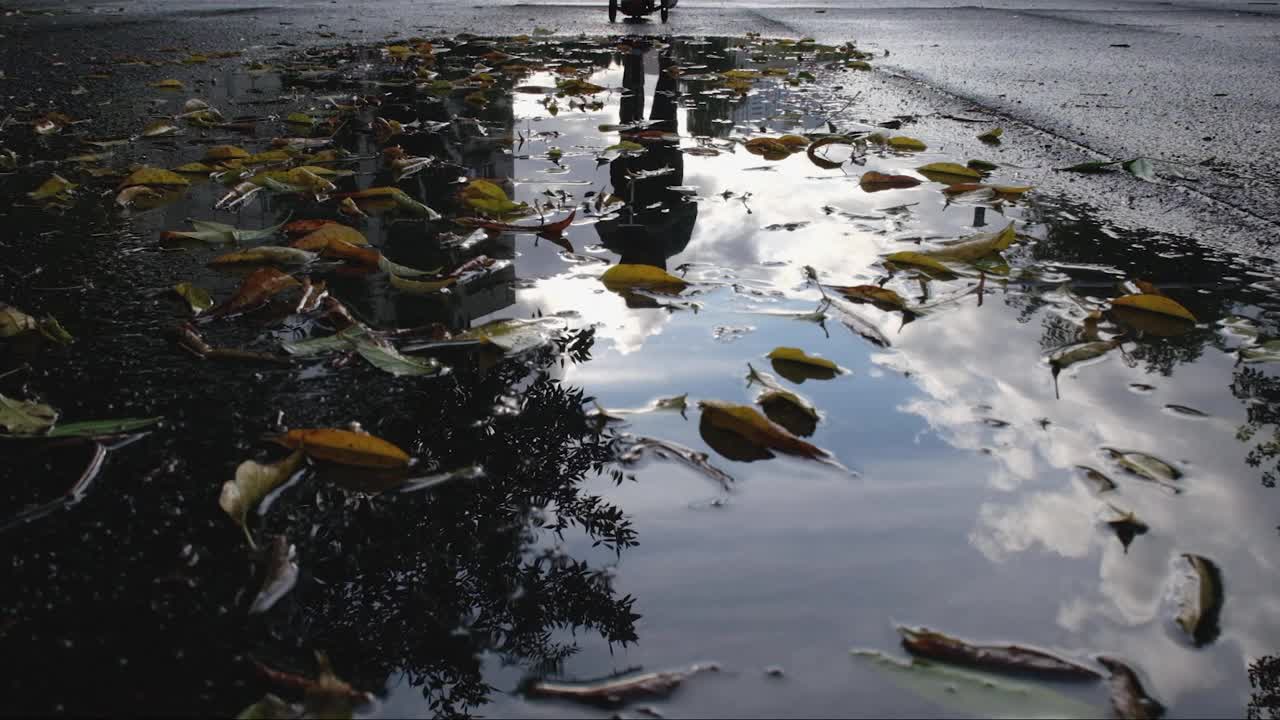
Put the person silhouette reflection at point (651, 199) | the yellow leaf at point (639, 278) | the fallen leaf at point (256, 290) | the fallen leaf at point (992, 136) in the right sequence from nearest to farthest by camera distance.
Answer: the fallen leaf at point (256, 290) < the yellow leaf at point (639, 278) < the person silhouette reflection at point (651, 199) < the fallen leaf at point (992, 136)

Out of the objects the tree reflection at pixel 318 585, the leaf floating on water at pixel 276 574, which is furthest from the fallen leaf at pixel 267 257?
the leaf floating on water at pixel 276 574

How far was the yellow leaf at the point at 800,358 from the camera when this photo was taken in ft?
5.09

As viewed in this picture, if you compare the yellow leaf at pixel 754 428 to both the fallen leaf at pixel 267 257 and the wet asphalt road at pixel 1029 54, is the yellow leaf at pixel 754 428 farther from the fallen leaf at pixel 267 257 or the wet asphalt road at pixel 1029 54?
the wet asphalt road at pixel 1029 54

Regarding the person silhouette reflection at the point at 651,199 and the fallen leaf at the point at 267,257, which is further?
the person silhouette reflection at the point at 651,199

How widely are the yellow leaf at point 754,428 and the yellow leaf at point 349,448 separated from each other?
0.45 meters

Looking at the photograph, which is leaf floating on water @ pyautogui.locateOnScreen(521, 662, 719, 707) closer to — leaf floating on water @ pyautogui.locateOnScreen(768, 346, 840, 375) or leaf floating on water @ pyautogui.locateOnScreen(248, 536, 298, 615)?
leaf floating on water @ pyautogui.locateOnScreen(248, 536, 298, 615)

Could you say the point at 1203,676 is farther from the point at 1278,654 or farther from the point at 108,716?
the point at 108,716

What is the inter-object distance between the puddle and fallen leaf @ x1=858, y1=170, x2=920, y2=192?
0.72 feet

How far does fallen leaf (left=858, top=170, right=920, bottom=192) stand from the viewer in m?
2.68

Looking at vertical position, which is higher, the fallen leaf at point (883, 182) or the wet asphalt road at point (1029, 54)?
the wet asphalt road at point (1029, 54)

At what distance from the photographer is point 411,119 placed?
3754 millimetres

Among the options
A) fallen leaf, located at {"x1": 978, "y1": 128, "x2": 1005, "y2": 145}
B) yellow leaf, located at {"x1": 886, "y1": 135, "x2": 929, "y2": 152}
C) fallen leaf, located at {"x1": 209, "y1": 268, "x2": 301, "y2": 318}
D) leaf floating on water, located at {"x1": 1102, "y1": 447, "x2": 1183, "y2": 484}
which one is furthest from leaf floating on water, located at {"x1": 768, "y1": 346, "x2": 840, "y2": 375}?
fallen leaf, located at {"x1": 978, "y1": 128, "x2": 1005, "y2": 145}

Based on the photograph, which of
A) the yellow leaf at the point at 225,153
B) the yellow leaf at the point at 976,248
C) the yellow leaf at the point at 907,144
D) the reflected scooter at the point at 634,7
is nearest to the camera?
the yellow leaf at the point at 976,248

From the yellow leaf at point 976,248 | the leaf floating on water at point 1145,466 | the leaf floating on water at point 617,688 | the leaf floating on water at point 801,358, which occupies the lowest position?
the leaf floating on water at point 617,688
